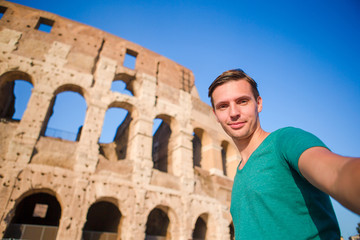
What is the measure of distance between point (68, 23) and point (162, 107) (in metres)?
6.47

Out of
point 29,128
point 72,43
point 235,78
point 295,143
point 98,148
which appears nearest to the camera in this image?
point 295,143

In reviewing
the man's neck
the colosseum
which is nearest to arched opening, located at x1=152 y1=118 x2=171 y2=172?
the colosseum

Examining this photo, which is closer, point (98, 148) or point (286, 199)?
point (286, 199)

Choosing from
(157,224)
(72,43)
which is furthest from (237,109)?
(72,43)

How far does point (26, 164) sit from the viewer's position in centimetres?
678

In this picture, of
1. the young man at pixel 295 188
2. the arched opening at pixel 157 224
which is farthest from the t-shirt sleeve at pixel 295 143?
the arched opening at pixel 157 224

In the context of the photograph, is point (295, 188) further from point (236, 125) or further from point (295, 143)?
point (236, 125)

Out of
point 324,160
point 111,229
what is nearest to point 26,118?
point 111,229

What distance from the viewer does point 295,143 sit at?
766 millimetres

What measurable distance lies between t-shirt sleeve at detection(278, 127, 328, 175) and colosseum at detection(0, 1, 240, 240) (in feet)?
25.1

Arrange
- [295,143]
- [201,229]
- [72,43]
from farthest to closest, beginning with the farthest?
1. [201,229]
2. [72,43]
3. [295,143]

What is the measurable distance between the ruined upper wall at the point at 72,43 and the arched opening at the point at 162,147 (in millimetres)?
3036

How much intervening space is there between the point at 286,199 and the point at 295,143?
240 mm

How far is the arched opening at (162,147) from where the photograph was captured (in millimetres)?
11865
